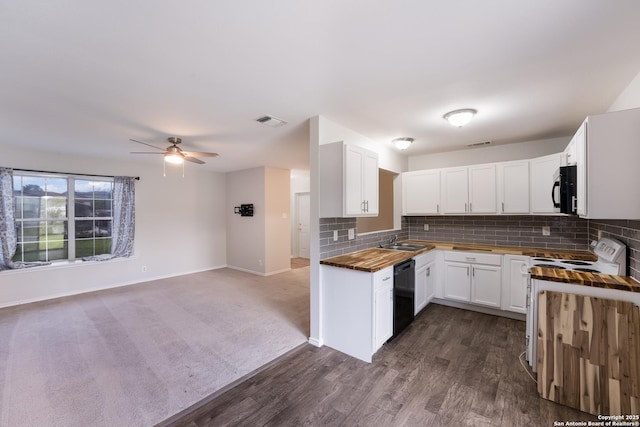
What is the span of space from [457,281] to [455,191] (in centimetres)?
142

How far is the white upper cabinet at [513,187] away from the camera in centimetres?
362

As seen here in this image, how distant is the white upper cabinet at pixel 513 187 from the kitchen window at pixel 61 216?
6993mm

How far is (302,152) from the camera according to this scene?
15.2 ft

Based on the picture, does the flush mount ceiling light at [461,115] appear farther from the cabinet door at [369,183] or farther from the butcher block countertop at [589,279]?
the butcher block countertop at [589,279]

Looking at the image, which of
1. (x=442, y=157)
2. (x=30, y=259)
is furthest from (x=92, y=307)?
(x=442, y=157)

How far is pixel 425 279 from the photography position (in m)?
3.66

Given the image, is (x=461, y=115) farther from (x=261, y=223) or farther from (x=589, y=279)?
(x=261, y=223)

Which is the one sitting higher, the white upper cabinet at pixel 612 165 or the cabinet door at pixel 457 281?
the white upper cabinet at pixel 612 165

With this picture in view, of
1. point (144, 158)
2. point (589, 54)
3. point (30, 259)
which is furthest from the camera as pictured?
point (144, 158)

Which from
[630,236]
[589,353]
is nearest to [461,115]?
[630,236]

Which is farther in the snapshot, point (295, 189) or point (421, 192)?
point (295, 189)

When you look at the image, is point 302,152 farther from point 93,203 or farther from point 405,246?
point 93,203

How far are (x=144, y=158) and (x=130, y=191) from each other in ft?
2.56

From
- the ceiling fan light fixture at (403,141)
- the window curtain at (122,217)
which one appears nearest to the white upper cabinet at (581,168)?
the ceiling fan light fixture at (403,141)
